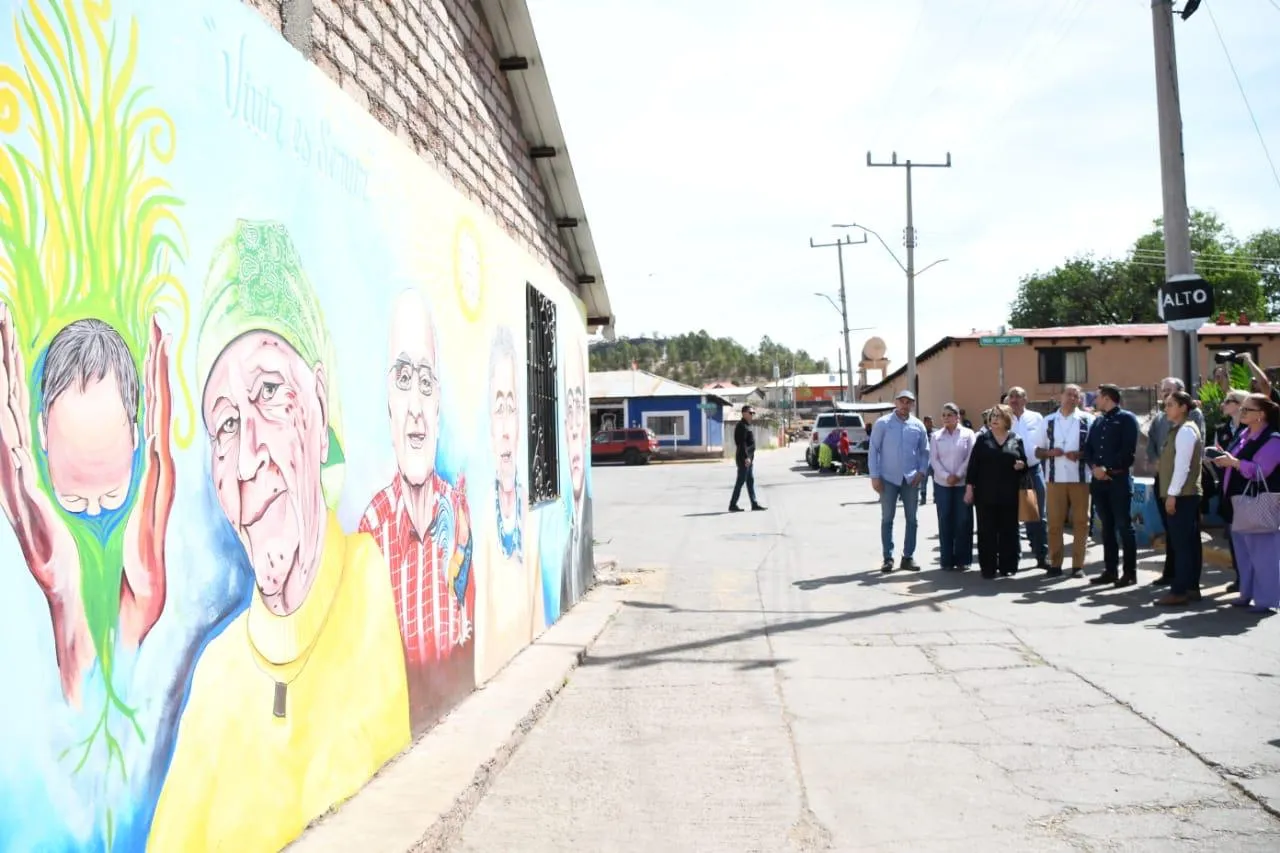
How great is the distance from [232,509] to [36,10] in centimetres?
152

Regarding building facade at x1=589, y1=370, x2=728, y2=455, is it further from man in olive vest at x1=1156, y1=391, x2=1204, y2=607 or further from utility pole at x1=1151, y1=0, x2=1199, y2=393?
man in olive vest at x1=1156, y1=391, x2=1204, y2=607

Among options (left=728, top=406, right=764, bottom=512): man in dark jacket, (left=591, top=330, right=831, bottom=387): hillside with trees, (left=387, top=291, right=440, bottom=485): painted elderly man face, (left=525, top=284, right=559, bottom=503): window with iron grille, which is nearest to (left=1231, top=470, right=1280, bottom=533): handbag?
(left=525, top=284, right=559, bottom=503): window with iron grille

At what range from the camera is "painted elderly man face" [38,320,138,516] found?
251 centimetres

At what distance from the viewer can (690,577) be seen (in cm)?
1161

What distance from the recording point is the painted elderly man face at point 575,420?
32.2 ft

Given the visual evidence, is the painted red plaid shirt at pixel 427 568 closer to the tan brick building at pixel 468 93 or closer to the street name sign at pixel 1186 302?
the tan brick building at pixel 468 93

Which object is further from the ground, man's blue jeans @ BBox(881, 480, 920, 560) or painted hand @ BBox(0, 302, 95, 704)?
painted hand @ BBox(0, 302, 95, 704)

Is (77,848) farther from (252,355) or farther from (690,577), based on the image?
(690,577)

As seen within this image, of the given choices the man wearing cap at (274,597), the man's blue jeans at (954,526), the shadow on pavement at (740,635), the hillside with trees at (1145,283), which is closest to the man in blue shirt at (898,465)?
the man's blue jeans at (954,526)

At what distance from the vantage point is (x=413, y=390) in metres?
5.17

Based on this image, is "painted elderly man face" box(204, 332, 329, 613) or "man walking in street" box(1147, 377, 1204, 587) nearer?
"painted elderly man face" box(204, 332, 329, 613)

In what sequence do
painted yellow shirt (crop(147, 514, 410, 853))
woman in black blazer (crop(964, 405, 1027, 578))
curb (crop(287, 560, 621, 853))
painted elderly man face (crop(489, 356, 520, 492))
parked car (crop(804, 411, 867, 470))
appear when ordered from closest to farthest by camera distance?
painted yellow shirt (crop(147, 514, 410, 853)) → curb (crop(287, 560, 621, 853)) → painted elderly man face (crop(489, 356, 520, 492)) → woman in black blazer (crop(964, 405, 1027, 578)) → parked car (crop(804, 411, 867, 470))

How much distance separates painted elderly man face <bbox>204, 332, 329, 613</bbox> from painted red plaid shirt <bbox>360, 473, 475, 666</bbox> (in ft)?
1.93

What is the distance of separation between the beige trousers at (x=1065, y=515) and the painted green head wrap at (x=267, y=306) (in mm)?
8432
